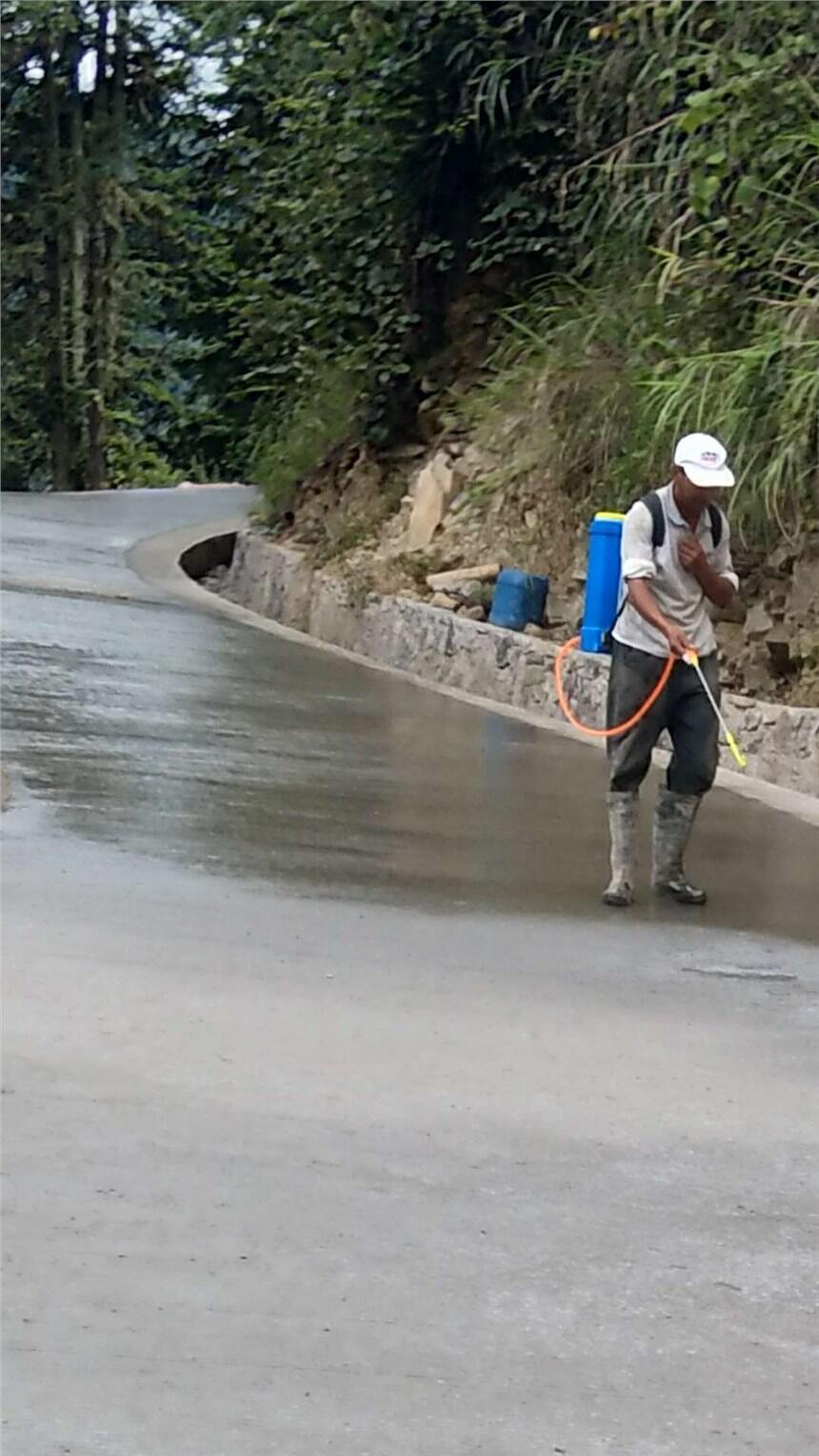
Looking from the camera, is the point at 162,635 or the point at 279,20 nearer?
the point at 162,635

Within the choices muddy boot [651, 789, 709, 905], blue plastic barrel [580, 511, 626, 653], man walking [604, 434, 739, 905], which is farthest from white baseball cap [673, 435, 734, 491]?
blue plastic barrel [580, 511, 626, 653]

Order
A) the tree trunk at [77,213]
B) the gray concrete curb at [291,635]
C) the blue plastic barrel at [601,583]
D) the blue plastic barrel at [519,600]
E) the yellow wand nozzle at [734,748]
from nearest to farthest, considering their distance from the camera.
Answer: the yellow wand nozzle at [734,748]
the gray concrete curb at [291,635]
the blue plastic barrel at [601,583]
the blue plastic barrel at [519,600]
the tree trunk at [77,213]

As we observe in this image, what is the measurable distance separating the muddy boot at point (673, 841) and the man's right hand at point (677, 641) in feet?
1.96

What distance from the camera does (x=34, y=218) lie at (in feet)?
123

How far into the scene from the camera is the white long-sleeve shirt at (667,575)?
7387 mm

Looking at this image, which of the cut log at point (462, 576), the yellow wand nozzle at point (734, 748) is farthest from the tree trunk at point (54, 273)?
the yellow wand nozzle at point (734, 748)

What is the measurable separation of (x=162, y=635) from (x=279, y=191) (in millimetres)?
10364

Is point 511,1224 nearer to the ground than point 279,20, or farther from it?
nearer to the ground

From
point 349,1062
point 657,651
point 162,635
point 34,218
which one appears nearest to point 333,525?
point 162,635

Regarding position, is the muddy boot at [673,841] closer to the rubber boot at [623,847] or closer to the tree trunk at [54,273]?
the rubber boot at [623,847]

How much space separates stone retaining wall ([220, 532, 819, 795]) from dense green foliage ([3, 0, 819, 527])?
1.32 metres

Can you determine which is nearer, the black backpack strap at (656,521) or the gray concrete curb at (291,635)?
the black backpack strap at (656,521)

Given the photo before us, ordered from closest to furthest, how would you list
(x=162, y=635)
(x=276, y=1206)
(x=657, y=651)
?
(x=276, y=1206) < (x=657, y=651) < (x=162, y=635)

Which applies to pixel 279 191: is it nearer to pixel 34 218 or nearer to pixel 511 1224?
pixel 34 218
